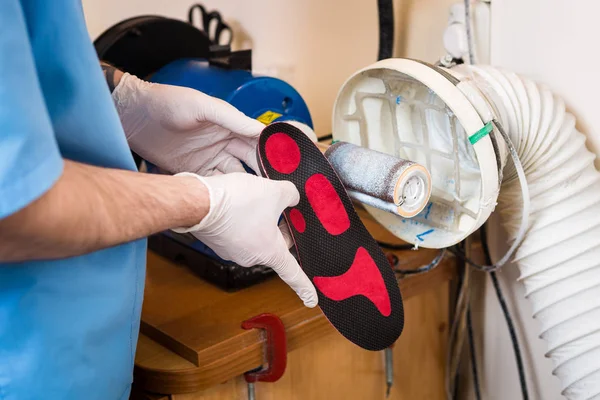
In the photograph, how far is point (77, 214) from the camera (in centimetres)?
50

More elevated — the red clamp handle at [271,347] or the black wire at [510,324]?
the red clamp handle at [271,347]

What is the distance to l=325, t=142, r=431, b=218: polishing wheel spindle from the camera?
0.72m

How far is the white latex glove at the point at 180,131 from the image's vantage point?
2.69ft

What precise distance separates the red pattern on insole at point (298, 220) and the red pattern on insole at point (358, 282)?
0.22ft

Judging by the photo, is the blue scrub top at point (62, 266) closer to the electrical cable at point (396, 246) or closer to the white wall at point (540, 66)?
the electrical cable at point (396, 246)

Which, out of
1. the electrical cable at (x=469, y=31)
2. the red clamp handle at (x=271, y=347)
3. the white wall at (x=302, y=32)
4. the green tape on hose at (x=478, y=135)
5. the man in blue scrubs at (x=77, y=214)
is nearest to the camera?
the man in blue scrubs at (x=77, y=214)

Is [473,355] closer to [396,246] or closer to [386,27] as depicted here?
[396,246]

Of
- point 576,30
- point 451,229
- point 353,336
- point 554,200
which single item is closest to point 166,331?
point 353,336

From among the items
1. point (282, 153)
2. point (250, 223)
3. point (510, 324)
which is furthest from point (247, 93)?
point (510, 324)

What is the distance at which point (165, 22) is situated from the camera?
121cm

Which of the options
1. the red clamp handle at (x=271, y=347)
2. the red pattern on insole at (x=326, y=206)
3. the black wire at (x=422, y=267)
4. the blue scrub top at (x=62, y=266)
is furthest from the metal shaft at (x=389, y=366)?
the blue scrub top at (x=62, y=266)

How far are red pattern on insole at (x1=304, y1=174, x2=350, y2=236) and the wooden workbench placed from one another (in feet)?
0.64

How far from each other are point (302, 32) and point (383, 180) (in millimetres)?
778

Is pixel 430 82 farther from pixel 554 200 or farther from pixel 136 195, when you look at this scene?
pixel 136 195
